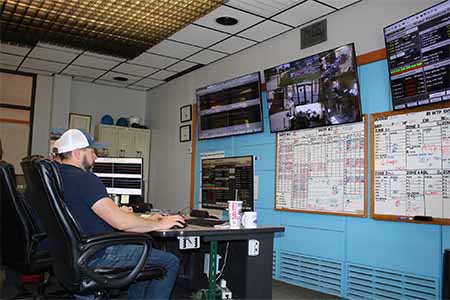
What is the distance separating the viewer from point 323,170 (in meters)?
3.90

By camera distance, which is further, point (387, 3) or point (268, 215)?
point (268, 215)

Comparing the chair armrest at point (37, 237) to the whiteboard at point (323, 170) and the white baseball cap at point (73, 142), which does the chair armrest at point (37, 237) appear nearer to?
the white baseball cap at point (73, 142)

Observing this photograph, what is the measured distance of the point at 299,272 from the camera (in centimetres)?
406

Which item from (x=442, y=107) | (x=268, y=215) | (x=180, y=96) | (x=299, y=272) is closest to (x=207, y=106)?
(x=180, y=96)

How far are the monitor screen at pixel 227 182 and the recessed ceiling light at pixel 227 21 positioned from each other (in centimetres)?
162

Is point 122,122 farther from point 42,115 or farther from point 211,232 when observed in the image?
point 211,232

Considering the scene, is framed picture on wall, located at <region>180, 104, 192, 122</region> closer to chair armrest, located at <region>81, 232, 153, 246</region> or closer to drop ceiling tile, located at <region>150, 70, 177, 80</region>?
drop ceiling tile, located at <region>150, 70, 177, 80</region>

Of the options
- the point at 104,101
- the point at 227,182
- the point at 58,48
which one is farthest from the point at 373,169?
the point at 104,101

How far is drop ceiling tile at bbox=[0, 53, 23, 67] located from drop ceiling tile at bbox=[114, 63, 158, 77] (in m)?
1.29

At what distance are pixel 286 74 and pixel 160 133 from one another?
10.2 feet

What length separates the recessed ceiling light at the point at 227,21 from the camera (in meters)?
4.24

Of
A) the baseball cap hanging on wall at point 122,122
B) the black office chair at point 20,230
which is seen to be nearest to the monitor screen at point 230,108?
the baseball cap hanging on wall at point 122,122

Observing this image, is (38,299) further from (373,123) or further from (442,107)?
(442,107)

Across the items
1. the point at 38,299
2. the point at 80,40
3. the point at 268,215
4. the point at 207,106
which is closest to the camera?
the point at 38,299
